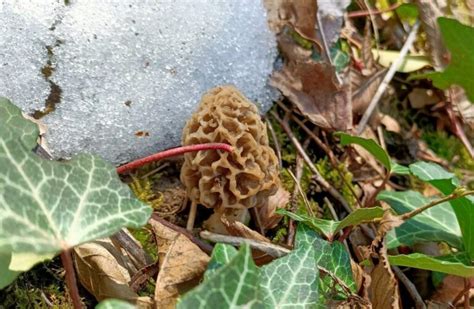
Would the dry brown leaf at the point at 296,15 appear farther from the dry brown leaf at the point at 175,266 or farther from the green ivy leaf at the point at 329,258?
the dry brown leaf at the point at 175,266

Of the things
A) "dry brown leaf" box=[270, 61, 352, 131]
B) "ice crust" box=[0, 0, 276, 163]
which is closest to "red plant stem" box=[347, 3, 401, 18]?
"dry brown leaf" box=[270, 61, 352, 131]

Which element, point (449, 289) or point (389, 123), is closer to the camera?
point (449, 289)

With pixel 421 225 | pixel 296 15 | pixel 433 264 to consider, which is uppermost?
pixel 296 15

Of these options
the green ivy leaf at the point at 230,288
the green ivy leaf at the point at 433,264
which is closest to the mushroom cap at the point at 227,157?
the green ivy leaf at the point at 433,264

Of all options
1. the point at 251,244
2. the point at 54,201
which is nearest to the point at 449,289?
the point at 251,244

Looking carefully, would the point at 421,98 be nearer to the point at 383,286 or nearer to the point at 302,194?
the point at 302,194

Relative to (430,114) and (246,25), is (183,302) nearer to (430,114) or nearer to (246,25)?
(246,25)
